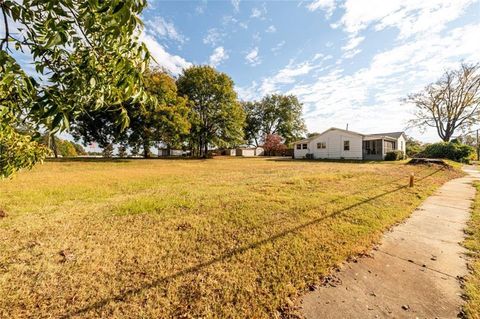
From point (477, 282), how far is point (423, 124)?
43.9 m

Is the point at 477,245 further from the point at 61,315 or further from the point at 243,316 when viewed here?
the point at 61,315

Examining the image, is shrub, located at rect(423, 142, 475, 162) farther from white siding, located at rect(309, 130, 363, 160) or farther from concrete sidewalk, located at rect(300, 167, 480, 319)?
concrete sidewalk, located at rect(300, 167, 480, 319)

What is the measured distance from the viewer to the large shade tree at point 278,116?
A: 173ft

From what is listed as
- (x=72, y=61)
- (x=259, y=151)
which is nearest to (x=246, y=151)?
(x=259, y=151)

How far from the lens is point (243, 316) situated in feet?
7.76

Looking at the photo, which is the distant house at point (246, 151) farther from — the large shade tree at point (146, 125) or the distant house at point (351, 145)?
the large shade tree at point (146, 125)

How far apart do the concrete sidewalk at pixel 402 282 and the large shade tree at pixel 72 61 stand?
3.03 m

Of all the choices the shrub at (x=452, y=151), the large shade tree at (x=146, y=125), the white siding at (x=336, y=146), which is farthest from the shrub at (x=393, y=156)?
the large shade tree at (x=146, y=125)

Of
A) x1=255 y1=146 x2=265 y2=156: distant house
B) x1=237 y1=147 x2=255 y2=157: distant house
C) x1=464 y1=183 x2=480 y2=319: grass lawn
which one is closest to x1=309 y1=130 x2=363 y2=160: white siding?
x1=237 y1=147 x2=255 y2=157: distant house

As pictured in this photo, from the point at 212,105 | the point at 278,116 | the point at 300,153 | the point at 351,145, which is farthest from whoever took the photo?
the point at 278,116

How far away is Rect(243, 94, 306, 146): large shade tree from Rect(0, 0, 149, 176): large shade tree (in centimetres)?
5288

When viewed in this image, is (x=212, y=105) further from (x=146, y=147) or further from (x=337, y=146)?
(x=337, y=146)

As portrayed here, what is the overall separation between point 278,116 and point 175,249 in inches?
2065

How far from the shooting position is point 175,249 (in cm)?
378
